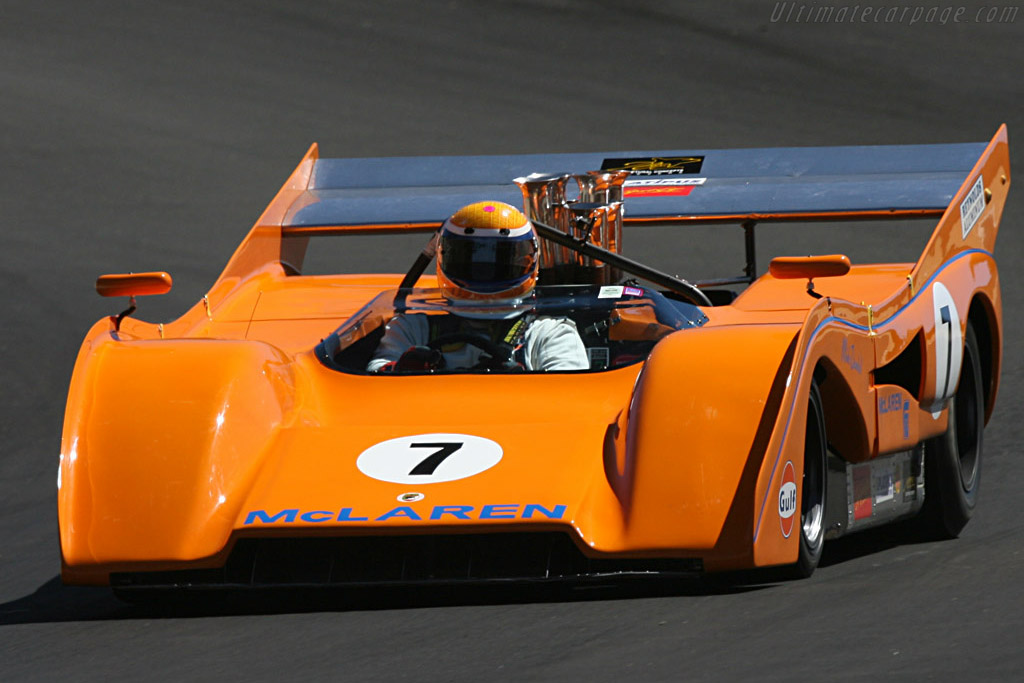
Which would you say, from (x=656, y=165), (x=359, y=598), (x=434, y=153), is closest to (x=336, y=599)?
(x=359, y=598)

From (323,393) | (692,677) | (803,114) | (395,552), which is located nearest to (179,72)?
(803,114)

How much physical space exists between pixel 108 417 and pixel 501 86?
11.5 metres

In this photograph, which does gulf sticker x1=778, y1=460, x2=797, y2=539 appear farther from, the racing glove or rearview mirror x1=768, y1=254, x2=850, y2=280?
the racing glove

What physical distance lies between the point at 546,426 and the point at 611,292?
99 cm

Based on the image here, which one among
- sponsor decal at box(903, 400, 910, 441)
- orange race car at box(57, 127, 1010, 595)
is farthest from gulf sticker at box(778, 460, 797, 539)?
sponsor decal at box(903, 400, 910, 441)

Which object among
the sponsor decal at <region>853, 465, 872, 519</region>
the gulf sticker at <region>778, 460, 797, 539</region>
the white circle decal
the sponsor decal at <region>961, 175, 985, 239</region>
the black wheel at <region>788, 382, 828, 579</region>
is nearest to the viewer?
the gulf sticker at <region>778, 460, 797, 539</region>

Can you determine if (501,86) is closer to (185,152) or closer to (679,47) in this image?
(679,47)

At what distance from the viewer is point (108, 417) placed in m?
5.34

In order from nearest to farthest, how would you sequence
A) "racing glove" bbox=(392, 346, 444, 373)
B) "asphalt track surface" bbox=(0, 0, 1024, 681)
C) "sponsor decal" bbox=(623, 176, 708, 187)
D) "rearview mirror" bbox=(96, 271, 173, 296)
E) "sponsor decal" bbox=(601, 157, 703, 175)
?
"asphalt track surface" bbox=(0, 0, 1024, 681) < "racing glove" bbox=(392, 346, 444, 373) < "rearview mirror" bbox=(96, 271, 173, 296) < "sponsor decal" bbox=(623, 176, 708, 187) < "sponsor decal" bbox=(601, 157, 703, 175)

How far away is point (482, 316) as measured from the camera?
6.20 meters

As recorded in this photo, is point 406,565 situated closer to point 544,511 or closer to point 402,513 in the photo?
point 402,513

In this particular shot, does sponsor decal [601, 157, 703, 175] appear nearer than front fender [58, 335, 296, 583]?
No

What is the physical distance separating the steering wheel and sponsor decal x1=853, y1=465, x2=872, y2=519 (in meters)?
1.16

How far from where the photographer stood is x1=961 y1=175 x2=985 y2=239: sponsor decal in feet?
23.4
